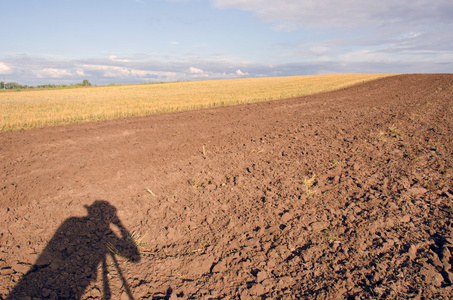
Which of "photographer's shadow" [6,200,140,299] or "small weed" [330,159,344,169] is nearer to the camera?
"photographer's shadow" [6,200,140,299]

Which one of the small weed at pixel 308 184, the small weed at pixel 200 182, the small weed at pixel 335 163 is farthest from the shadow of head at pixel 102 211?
A: the small weed at pixel 335 163

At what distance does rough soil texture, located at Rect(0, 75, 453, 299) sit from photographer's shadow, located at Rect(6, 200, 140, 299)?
2 cm

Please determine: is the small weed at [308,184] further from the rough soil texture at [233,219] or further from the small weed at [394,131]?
the small weed at [394,131]

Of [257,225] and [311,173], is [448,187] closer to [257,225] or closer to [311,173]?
[311,173]

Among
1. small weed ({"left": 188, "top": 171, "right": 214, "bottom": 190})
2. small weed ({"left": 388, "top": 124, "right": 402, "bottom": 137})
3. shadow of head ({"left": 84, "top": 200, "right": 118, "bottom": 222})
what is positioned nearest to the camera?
shadow of head ({"left": 84, "top": 200, "right": 118, "bottom": 222})

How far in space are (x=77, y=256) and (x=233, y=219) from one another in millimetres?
2153

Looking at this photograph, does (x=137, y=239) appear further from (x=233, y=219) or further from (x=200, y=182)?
(x=200, y=182)

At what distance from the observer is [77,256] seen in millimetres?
3482

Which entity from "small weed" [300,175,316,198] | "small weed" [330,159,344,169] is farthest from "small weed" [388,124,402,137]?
"small weed" [300,175,316,198]

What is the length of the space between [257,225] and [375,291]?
1.72m

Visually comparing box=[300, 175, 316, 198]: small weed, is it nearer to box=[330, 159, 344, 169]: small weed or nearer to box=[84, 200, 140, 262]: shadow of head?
box=[330, 159, 344, 169]: small weed

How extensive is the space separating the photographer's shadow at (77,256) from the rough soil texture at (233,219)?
2cm

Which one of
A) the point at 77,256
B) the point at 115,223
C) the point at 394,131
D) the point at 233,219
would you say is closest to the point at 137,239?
the point at 115,223

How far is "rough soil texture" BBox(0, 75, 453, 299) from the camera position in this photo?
298 centimetres
